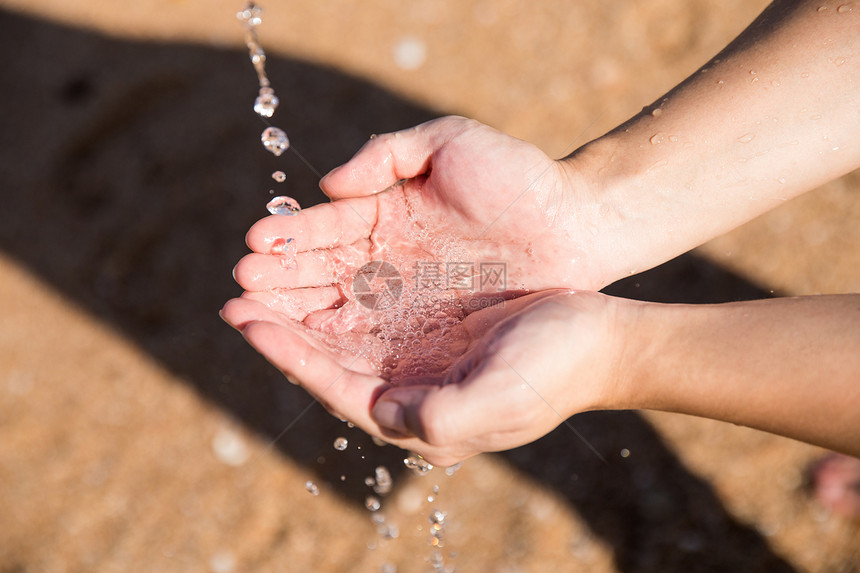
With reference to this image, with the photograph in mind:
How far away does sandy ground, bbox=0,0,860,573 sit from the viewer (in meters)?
2.18

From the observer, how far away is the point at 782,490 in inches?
83.3

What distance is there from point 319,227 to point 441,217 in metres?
0.38

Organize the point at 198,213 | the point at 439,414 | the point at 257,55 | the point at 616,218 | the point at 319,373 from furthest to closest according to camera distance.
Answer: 1. the point at 257,55
2. the point at 198,213
3. the point at 616,218
4. the point at 319,373
5. the point at 439,414

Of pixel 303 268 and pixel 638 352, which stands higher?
pixel 638 352

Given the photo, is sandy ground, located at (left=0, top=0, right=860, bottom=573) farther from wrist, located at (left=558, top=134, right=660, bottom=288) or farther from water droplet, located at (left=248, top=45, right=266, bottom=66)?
wrist, located at (left=558, top=134, right=660, bottom=288)

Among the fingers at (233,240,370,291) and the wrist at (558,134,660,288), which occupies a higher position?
the wrist at (558,134,660,288)

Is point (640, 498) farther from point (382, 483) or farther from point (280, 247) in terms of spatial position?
point (280, 247)

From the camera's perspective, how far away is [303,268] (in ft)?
6.04

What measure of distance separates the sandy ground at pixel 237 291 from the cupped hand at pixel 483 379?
0.81 m

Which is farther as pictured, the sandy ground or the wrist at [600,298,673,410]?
the sandy ground

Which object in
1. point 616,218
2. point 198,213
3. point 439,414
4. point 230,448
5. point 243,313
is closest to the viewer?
point 439,414

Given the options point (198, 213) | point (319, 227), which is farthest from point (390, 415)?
point (198, 213)

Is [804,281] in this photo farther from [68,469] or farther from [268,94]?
[68,469]

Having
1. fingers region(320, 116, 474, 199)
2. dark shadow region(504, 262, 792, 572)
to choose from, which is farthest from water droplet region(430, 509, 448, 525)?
fingers region(320, 116, 474, 199)
